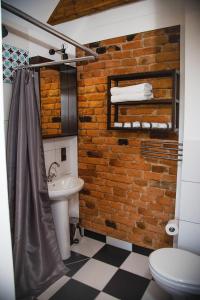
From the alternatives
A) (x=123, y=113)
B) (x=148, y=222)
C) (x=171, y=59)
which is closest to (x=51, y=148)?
(x=123, y=113)

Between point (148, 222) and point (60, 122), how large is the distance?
1.37 m

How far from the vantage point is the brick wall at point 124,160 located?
2.04 meters

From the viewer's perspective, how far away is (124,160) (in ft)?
7.54

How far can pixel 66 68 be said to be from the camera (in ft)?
7.84

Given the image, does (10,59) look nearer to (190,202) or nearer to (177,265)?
(190,202)

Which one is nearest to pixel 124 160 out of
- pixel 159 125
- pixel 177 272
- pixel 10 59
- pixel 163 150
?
pixel 163 150

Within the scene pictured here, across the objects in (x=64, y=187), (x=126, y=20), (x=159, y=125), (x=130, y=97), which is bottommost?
(x=64, y=187)

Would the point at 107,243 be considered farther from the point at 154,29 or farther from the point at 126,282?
the point at 154,29

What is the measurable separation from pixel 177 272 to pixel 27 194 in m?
1.17

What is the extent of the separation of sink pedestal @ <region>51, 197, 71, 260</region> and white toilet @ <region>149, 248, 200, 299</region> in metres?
0.93

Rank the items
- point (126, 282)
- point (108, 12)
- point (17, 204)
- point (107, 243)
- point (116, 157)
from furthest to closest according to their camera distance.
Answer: point (107, 243) < point (116, 157) < point (108, 12) < point (126, 282) < point (17, 204)

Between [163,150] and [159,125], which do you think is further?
[163,150]

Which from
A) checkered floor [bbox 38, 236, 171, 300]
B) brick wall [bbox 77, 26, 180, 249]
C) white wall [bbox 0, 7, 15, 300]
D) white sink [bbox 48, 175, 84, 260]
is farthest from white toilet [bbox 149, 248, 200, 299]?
white wall [bbox 0, 7, 15, 300]

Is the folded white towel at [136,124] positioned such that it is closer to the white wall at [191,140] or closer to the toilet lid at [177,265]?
the white wall at [191,140]
